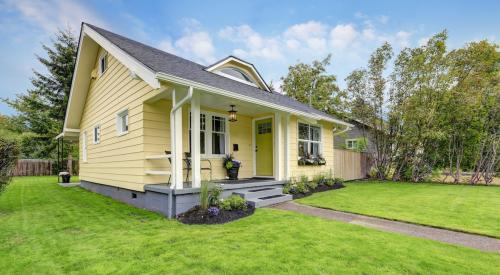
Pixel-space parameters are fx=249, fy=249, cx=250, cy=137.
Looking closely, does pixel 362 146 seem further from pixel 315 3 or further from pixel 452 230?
pixel 452 230

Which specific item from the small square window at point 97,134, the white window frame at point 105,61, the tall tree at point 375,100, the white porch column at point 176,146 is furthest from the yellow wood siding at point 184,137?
the tall tree at point 375,100

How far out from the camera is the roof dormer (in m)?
8.97

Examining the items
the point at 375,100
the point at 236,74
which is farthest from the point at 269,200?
the point at 375,100

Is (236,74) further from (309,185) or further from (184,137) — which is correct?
(309,185)

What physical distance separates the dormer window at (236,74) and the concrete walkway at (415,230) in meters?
5.65

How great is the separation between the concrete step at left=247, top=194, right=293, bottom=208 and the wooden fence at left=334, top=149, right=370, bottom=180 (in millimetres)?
5683

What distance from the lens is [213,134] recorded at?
766cm

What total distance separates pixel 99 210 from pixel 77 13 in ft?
37.8

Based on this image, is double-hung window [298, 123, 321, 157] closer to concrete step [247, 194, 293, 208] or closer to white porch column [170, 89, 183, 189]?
concrete step [247, 194, 293, 208]

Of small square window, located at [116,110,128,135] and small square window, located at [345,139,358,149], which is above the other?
small square window, located at [116,110,128,135]

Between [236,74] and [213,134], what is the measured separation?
3.20m

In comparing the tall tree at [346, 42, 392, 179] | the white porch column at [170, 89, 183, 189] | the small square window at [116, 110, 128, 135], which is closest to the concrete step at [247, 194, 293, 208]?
the white porch column at [170, 89, 183, 189]

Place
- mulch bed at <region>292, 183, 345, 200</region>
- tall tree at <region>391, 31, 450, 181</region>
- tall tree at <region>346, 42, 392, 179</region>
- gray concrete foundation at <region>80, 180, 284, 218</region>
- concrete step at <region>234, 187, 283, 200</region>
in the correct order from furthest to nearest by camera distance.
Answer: tall tree at <region>346, 42, 392, 179</region> → tall tree at <region>391, 31, 450, 181</region> → mulch bed at <region>292, 183, 345, 200</region> → concrete step at <region>234, 187, 283, 200</region> → gray concrete foundation at <region>80, 180, 284, 218</region>

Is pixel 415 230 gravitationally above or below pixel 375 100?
below
